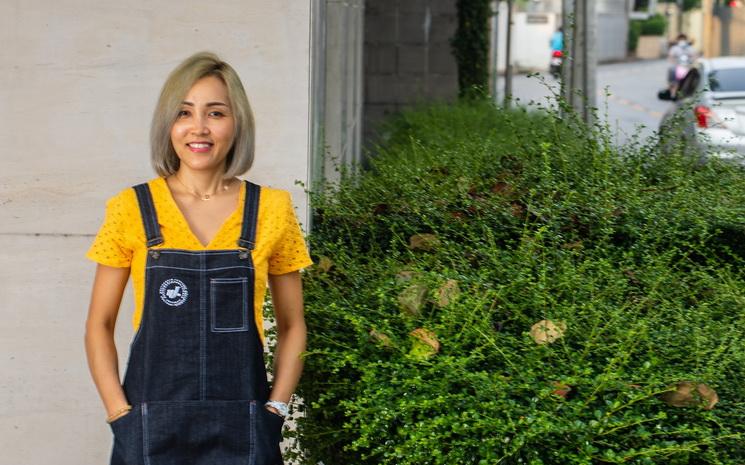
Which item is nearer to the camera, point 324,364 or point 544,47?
point 324,364

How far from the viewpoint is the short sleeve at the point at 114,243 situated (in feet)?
9.36

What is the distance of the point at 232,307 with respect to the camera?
2807 mm

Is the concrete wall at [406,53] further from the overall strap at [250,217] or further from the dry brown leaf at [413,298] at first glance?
the overall strap at [250,217]

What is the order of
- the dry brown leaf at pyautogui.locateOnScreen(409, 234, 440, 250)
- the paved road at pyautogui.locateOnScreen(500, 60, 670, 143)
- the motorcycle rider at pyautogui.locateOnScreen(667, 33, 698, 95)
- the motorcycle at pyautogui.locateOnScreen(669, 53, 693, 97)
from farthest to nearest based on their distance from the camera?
1. the motorcycle rider at pyautogui.locateOnScreen(667, 33, 698, 95)
2. the motorcycle at pyautogui.locateOnScreen(669, 53, 693, 97)
3. the paved road at pyautogui.locateOnScreen(500, 60, 670, 143)
4. the dry brown leaf at pyautogui.locateOnScreen(409, 234, 440, 250)

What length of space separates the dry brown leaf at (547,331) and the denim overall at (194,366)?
0.72 m

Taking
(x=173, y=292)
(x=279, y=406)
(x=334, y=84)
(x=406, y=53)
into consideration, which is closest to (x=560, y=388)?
(x=279, y=406)

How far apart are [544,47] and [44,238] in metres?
45.0

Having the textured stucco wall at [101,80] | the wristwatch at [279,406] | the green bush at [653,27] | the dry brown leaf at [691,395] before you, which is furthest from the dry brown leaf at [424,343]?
the green bush at [653,27]

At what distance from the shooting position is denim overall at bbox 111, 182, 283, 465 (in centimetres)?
278

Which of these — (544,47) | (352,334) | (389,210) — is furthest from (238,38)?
(544,47)

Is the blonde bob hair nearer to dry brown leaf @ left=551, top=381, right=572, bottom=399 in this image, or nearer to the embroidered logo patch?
the embroidered logo patch

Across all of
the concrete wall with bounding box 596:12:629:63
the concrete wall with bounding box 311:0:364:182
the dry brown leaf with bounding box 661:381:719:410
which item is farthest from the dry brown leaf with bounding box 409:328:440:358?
the concrete wall with bounding box 596:12:629:63

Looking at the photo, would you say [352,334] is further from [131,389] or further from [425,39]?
[425,39]

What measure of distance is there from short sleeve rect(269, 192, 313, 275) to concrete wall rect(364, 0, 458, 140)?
13973 mm
